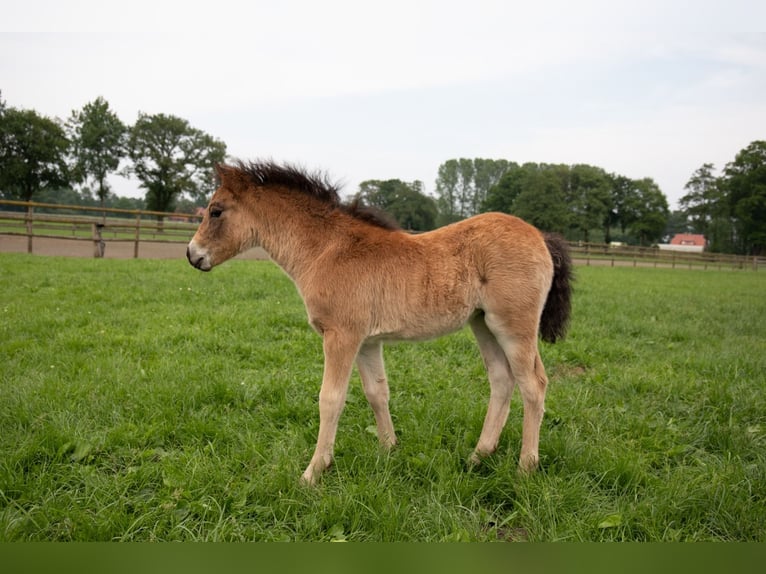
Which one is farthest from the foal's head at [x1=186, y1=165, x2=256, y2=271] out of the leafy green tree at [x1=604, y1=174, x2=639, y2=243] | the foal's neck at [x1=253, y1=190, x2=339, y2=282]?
the leafy green tree at [x1=604, y1=174, x2=639, y2=243]

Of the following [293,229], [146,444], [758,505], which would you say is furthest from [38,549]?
[758,505]

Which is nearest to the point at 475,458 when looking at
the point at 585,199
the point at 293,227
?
the point at 293,227

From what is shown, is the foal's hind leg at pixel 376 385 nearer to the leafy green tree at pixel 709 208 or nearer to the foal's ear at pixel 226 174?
the foal's ear at pixel 226 174

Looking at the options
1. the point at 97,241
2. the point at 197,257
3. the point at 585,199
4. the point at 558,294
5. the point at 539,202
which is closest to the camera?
the point at 197,257

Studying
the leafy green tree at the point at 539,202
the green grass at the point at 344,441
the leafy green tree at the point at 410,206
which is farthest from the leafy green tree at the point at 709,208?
the green grass at the point at 344,441

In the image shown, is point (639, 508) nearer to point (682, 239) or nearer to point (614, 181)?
point (614, 181)

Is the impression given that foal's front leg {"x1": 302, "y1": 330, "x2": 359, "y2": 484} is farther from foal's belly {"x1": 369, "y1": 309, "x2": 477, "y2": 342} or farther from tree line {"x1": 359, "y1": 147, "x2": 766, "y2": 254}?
tree line {"x1": 359, "y1": 147, "x2": 766, "y2": 254}

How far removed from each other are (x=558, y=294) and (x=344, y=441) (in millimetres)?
1946

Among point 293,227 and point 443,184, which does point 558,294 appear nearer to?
point 293,227

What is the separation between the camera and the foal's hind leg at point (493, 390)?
305cm

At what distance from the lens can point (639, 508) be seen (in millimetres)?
2410

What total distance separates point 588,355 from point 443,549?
15.1 feet

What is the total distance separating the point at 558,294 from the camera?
323 cm

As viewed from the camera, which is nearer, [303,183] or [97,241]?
[303,183]
